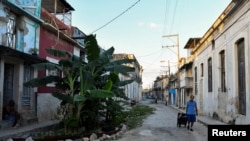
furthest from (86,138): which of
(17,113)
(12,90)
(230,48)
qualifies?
(230,48)

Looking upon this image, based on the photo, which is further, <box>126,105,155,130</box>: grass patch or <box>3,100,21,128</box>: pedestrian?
<box>126,105,155,130</box>: grass patch

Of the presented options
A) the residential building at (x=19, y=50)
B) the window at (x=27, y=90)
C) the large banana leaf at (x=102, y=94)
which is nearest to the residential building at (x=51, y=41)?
the residential building at (x=19, y=50)

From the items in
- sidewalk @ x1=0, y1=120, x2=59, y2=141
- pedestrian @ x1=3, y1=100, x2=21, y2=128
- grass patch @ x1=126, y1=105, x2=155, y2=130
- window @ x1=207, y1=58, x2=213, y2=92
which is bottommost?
grass patch @ x1=126, y1=105, x2=155, y2=130

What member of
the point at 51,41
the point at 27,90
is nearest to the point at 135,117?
the point at 51,41

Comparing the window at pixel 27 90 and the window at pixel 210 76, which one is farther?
the window at pixel 210 76

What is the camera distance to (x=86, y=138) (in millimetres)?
12492

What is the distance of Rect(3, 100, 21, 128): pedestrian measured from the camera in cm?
1526

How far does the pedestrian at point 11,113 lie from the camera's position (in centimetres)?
1526

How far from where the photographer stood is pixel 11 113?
15.4 m

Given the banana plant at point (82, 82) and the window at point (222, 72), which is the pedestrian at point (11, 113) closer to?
the banana plant at point (82, 82)

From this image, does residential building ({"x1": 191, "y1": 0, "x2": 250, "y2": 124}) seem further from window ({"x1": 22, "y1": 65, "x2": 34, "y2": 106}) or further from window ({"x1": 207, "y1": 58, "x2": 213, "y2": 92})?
window ({"x1": 22, "y1": 65, "x2": 34, "y2": 106})

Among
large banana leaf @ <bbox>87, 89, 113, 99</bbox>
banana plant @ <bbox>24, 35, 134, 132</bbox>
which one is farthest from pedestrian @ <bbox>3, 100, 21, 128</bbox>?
large banana leaf @ <bbox>87, 89, 113, 99</bbox>

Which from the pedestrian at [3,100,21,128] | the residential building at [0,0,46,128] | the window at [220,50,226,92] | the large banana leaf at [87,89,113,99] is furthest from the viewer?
the window at [220,50,226,92]

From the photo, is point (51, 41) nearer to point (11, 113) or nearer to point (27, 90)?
point (27, 90)
